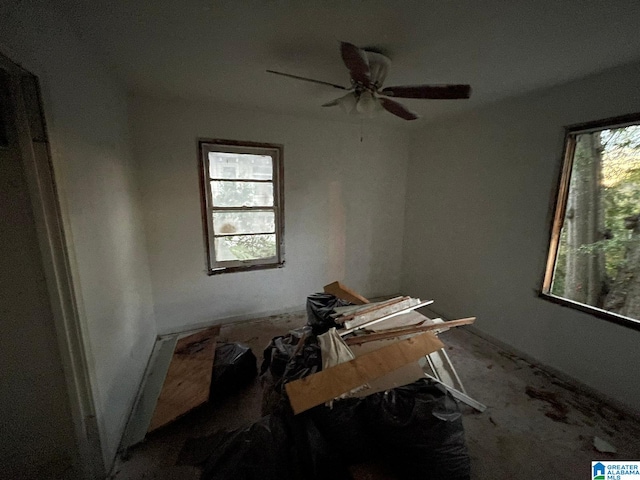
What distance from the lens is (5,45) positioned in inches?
33.6

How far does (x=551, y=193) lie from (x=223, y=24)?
105 inches

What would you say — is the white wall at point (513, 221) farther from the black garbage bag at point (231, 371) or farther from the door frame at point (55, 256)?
the door frame at point (55, 256)

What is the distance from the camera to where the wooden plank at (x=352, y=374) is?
1174mm

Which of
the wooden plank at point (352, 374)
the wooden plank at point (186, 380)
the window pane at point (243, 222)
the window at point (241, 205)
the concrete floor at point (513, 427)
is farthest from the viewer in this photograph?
the window pane at point (243, 222)

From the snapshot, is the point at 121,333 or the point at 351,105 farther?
the point at 351,105

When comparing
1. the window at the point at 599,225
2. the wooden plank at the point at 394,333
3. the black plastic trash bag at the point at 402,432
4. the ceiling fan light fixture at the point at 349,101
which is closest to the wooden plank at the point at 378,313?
the wooden plank at the point at 394,333

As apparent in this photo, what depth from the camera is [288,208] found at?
9.81 feet

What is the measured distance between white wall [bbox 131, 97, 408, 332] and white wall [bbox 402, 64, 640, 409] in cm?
59

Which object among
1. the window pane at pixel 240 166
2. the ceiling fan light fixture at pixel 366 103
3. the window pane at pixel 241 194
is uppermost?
the ceiling fan light fixture at pixel 366 103

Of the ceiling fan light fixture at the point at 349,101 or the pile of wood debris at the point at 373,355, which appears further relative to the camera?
the ceiling fan light fixture at the point at 349,101

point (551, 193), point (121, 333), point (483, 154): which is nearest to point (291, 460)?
point (121, 333)

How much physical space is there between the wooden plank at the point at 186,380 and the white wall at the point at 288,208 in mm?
603

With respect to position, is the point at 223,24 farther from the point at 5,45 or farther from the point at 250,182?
the point at 250,182

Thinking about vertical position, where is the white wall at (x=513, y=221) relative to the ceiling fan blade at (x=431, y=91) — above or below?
below
